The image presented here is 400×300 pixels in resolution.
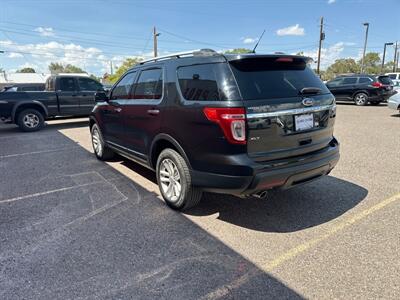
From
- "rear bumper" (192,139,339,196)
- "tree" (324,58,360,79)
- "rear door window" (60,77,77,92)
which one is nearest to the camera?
"rear bumper" (192,139,339,196)

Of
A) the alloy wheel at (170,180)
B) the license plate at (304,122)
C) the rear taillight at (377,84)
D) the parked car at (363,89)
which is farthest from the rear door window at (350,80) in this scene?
the alloy wheel at (170,180)

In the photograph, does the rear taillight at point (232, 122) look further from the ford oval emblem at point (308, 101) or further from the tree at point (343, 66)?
the tree at point (343, 66)

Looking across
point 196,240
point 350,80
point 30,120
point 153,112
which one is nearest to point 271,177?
point 196,240

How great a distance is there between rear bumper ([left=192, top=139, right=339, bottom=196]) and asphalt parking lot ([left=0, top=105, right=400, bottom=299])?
1.70 ft

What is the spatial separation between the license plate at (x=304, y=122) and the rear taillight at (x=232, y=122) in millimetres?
657

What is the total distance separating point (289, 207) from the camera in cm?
381

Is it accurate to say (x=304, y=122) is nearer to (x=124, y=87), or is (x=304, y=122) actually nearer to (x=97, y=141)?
(x=124, y=87)

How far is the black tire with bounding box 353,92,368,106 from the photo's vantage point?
16303 millimetres

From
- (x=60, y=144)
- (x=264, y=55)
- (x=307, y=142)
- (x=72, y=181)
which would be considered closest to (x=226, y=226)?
(x=307, y=142)

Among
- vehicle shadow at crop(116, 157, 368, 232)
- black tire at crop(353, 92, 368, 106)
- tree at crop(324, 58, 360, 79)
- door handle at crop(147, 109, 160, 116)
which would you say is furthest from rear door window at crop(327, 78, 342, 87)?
tree at crop(324, 58, 360, 79)

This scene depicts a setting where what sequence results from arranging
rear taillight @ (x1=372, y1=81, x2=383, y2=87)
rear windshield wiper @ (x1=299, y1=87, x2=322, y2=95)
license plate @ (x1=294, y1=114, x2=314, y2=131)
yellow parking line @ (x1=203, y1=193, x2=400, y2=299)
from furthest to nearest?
1. rear taillight @ (x1=372, y1=81, x2=383, y2=87)
2. rear windshield wiper @ (x1=299, y1=87, x2=322, y2=95)
3. license plate @ (x1=294, y1=114, x2=314, y2=131)
4. yellow parking line @ (x1=203, y1=193, x2=400, y2=299)

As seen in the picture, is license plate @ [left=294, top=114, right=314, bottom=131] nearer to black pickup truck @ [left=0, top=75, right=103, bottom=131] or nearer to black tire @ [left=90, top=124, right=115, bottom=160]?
black tire @ [left=90, top=124, right=115, bottom=160]

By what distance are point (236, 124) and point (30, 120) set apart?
31.7 feet

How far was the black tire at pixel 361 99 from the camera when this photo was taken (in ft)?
53.5
